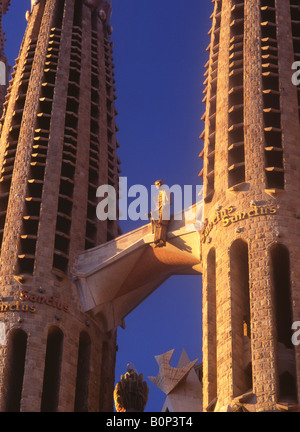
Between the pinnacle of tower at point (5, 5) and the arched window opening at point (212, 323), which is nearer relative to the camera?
the arched window opening at point (212, 323)

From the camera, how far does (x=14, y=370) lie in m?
59.7

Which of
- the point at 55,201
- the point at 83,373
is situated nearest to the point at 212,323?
the point at 83,373

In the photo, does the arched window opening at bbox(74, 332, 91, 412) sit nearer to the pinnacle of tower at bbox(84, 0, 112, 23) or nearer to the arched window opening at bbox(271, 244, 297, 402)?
the arched window opening at bbox(271, 244, 297, 402)

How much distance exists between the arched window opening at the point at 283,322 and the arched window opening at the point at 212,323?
2619 millimetres

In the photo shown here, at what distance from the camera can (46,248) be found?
6234 centimetres

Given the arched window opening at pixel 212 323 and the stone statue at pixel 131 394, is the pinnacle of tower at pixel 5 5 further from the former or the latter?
the stone statue at pixel 131 394

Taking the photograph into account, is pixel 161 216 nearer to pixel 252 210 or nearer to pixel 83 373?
pixel 252 210

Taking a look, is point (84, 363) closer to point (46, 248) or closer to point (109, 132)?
point (46, 248)

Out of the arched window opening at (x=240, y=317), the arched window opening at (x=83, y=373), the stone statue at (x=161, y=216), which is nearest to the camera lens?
the arched window opening at (x=240, y=317)

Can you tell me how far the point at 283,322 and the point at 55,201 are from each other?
44.6 feet

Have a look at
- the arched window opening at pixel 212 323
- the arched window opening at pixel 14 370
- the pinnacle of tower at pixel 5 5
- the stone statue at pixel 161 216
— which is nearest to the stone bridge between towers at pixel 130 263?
the stone statue at pixel 161 216

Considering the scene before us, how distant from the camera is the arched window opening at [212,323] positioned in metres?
55.0

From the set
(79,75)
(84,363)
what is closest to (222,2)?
(79,75)

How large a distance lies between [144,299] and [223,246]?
888cm
